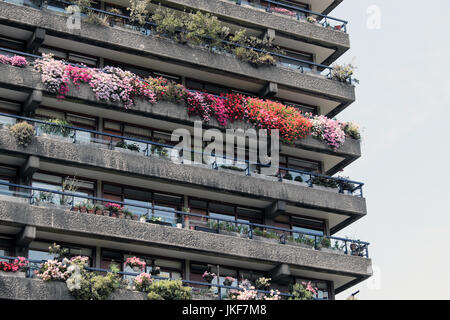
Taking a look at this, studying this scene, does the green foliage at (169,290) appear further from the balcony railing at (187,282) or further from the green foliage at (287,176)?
the green foliage at (287,176)

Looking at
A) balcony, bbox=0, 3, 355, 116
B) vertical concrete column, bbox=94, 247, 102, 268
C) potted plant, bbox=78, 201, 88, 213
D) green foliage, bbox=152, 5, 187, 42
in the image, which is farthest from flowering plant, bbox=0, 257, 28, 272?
green foliage, bbox=152, 5, 187, 42

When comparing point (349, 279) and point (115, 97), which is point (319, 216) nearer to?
point (349, 279)

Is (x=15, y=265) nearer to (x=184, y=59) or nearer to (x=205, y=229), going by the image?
(x=205, y=229)

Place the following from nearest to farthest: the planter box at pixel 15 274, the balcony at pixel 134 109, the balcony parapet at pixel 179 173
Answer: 1. the planter box at pixel 15 274
2. the balcony parapet at pixel 179 173
3. the balcony at pixel 134 109

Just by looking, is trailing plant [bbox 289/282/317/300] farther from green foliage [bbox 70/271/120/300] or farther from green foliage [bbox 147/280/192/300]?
green foliage [bbox 70/271/120/300]

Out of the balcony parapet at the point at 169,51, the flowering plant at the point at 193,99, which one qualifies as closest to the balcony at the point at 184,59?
the balcony parapet at the point at 169,51

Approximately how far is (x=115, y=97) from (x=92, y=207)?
6050 millimetres

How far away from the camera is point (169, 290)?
42.7 m

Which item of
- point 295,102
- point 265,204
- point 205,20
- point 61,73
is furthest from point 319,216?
point 61,73

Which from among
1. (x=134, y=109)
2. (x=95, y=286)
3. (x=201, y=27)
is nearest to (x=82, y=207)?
(x=95, y=286)

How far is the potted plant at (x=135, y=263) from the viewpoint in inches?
1735

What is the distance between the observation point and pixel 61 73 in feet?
155

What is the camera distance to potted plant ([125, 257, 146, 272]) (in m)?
44.1

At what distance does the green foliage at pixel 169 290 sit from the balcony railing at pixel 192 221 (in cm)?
365
